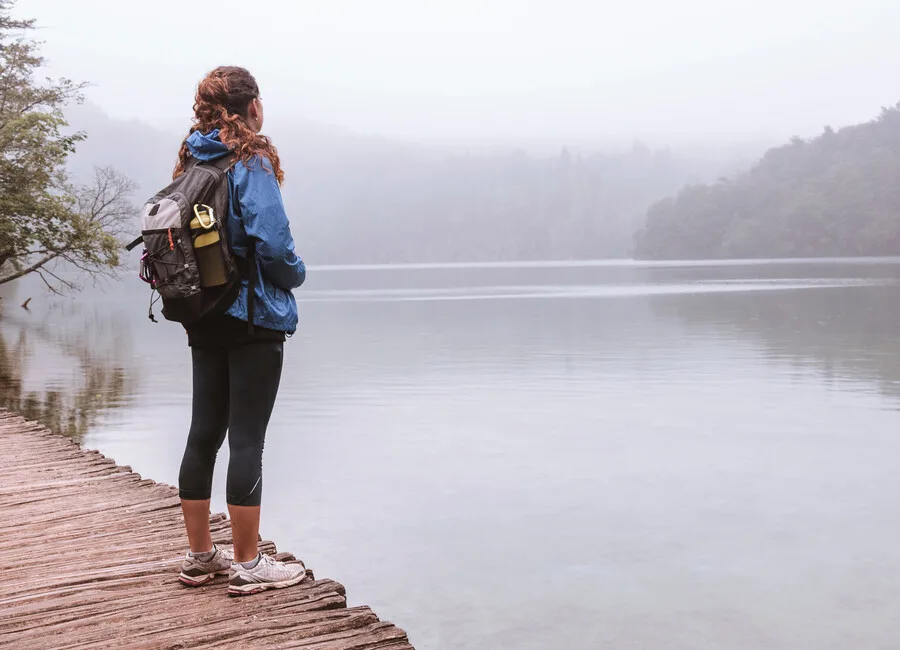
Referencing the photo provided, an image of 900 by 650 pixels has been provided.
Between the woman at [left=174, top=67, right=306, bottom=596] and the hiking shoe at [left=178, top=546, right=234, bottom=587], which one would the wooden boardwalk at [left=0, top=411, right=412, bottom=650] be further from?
the woman at [left=174, top=67, right=306, bottom=596]

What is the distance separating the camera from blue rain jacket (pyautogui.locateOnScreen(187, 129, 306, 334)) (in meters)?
3.65

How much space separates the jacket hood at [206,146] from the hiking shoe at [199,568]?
1.82 m

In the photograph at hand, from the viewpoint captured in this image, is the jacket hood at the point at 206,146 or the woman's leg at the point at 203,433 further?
the woman's leg at the point at 203,433

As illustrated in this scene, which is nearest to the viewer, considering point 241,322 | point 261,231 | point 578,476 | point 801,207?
point 261,231

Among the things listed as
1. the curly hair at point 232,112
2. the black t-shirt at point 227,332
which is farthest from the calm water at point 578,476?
the curly hair at point 232,112

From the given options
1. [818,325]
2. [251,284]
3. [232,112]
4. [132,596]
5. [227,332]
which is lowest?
[818,325]

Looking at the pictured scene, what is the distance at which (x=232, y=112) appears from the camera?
12.3 ft

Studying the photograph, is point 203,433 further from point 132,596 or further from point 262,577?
point 132,596

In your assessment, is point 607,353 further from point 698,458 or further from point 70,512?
point 70,512

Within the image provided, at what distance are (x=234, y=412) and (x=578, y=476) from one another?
7645 mm

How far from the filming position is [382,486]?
35.7 feet

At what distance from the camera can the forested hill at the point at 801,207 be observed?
4943 inches

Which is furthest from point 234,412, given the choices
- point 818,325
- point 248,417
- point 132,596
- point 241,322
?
point 818,325

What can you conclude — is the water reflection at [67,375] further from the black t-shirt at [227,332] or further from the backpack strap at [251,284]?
the backpack strap at [251,284]
